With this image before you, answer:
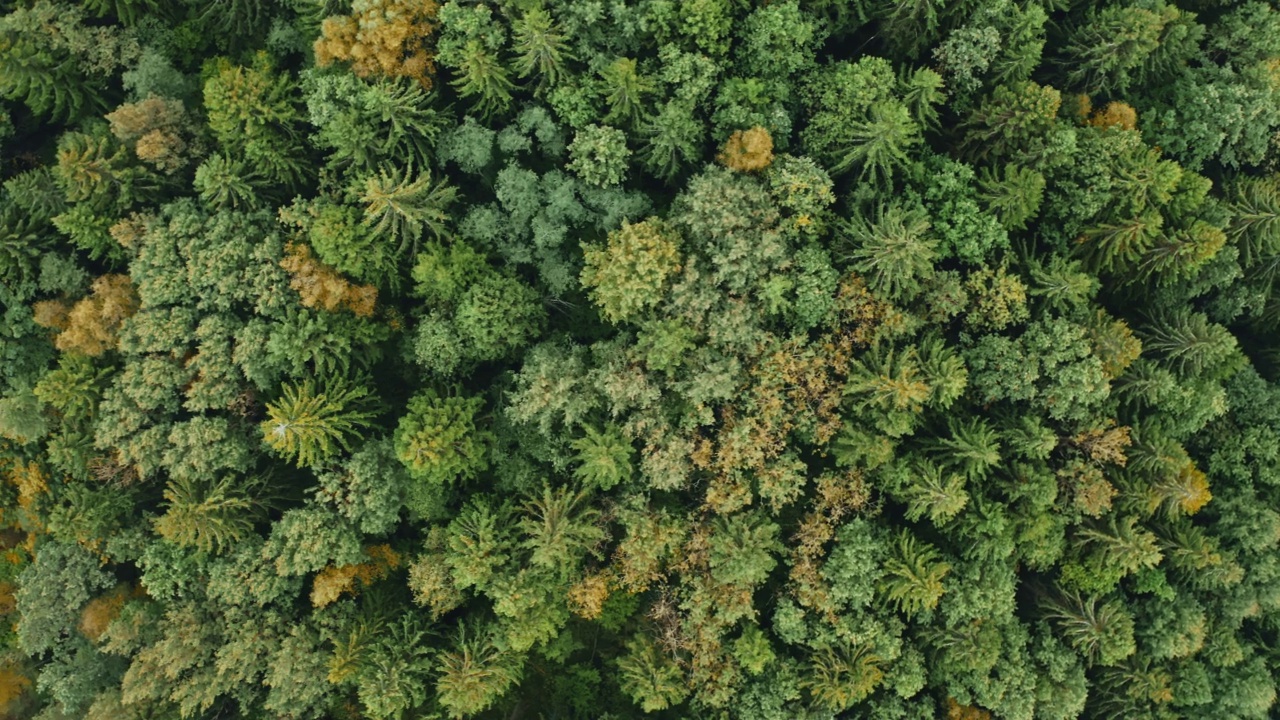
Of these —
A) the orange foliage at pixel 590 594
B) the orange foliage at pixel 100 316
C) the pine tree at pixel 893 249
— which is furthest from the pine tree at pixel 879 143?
the orange foliage at pixel 100 316

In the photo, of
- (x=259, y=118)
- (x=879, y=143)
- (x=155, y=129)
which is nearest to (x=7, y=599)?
(x=155, y=129)

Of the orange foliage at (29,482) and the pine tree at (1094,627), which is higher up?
the orange foliage at (29,482)

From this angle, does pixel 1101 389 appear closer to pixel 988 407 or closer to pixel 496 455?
pixel 988 407

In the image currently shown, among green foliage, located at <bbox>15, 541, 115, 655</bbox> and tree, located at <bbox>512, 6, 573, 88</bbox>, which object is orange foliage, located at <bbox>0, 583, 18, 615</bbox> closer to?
green foliage, located at <bbox>15, 541, 115, 655</bbox>

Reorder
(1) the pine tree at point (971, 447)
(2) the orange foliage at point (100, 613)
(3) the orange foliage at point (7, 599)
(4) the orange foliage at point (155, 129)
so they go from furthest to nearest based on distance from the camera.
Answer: (3) the orange foliage at point (7, 599) < (2) the orange foliage at point (100, 613) < (4) the orange foliage at point (155, 129) < (1) the pine tree at point (971, 447)

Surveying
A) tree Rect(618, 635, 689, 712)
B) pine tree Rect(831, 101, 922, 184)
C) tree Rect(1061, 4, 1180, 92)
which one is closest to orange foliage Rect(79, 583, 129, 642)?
tree Rect(618, 635, 689, 712)

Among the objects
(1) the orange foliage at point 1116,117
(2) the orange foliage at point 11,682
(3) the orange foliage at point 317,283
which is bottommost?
(2) the orange foliage at point 11,682

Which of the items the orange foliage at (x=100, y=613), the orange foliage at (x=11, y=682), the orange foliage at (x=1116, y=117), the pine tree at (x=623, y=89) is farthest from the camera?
the orange foliage at (x=11, y=682)

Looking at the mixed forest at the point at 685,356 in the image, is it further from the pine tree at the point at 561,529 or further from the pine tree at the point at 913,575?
the pine tree at the point at 913,575
